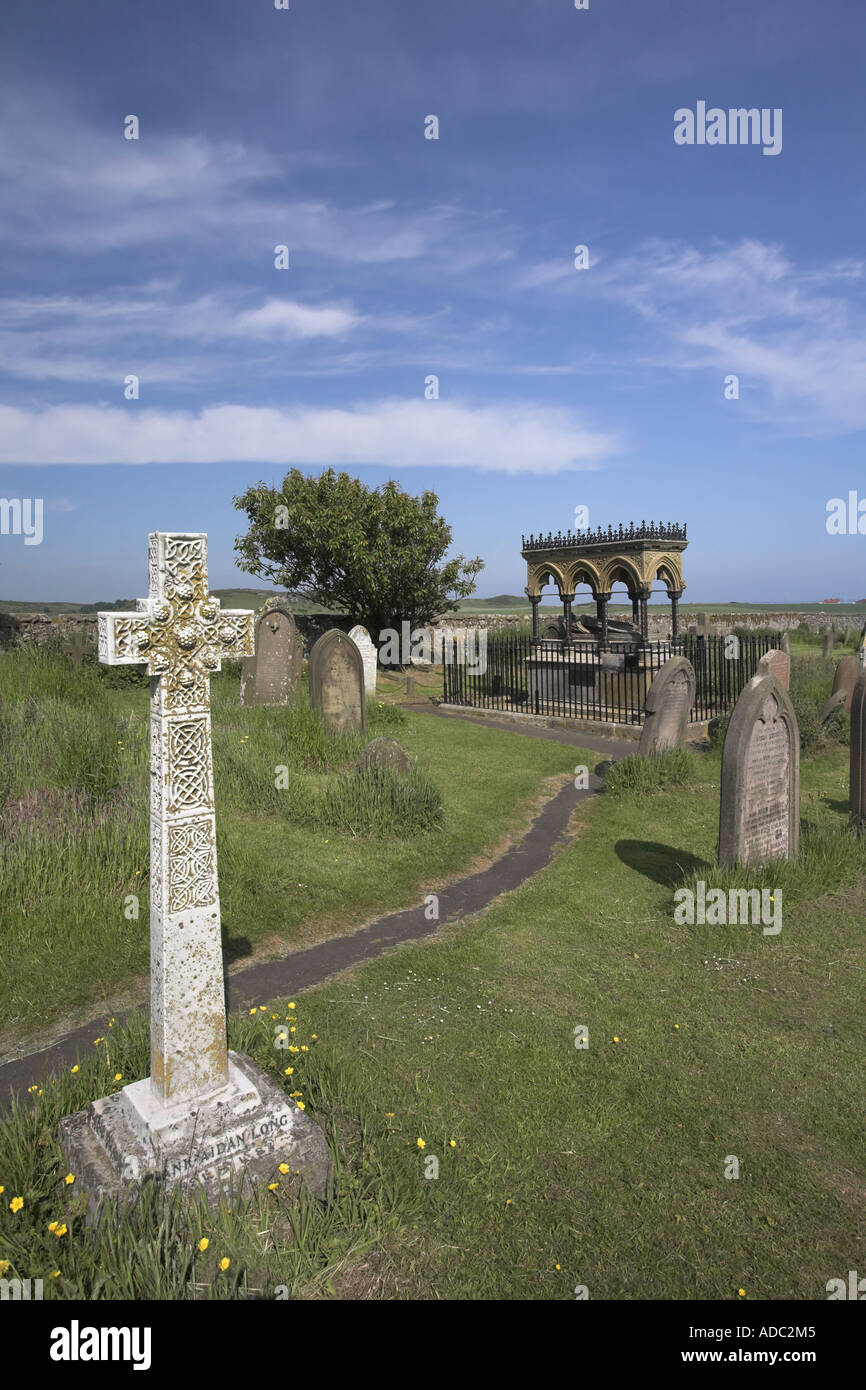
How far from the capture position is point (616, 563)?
2122 cm

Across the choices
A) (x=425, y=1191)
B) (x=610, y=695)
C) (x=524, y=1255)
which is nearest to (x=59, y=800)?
(x=425, y=1191)

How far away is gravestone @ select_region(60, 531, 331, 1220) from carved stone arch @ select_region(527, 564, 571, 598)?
19.6 meters

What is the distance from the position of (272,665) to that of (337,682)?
3.01 metres

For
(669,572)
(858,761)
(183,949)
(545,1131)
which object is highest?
(669,572)

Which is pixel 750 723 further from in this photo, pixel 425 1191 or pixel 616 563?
pixel 616 563

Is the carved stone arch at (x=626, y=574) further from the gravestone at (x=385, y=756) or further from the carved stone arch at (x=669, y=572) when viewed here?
the gravestone at (x=385, y=756)

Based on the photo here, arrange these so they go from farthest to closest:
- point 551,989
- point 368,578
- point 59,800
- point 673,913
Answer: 1. point 368,578
2. point 59,800
3. point 673,913
4. point 551,989

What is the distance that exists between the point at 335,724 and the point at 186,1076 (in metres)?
8.75

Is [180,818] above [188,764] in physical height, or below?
below

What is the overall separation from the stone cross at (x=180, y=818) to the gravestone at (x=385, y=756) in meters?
5.59

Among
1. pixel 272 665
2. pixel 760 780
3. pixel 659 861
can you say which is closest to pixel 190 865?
pixel 760 780

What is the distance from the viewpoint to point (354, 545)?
23719mm

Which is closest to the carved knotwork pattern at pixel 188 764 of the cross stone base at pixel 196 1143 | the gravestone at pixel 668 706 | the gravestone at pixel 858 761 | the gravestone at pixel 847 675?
the cross stone base at pixel 196 1143

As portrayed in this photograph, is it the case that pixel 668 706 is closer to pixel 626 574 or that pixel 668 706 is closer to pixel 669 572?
pixel 669 572
